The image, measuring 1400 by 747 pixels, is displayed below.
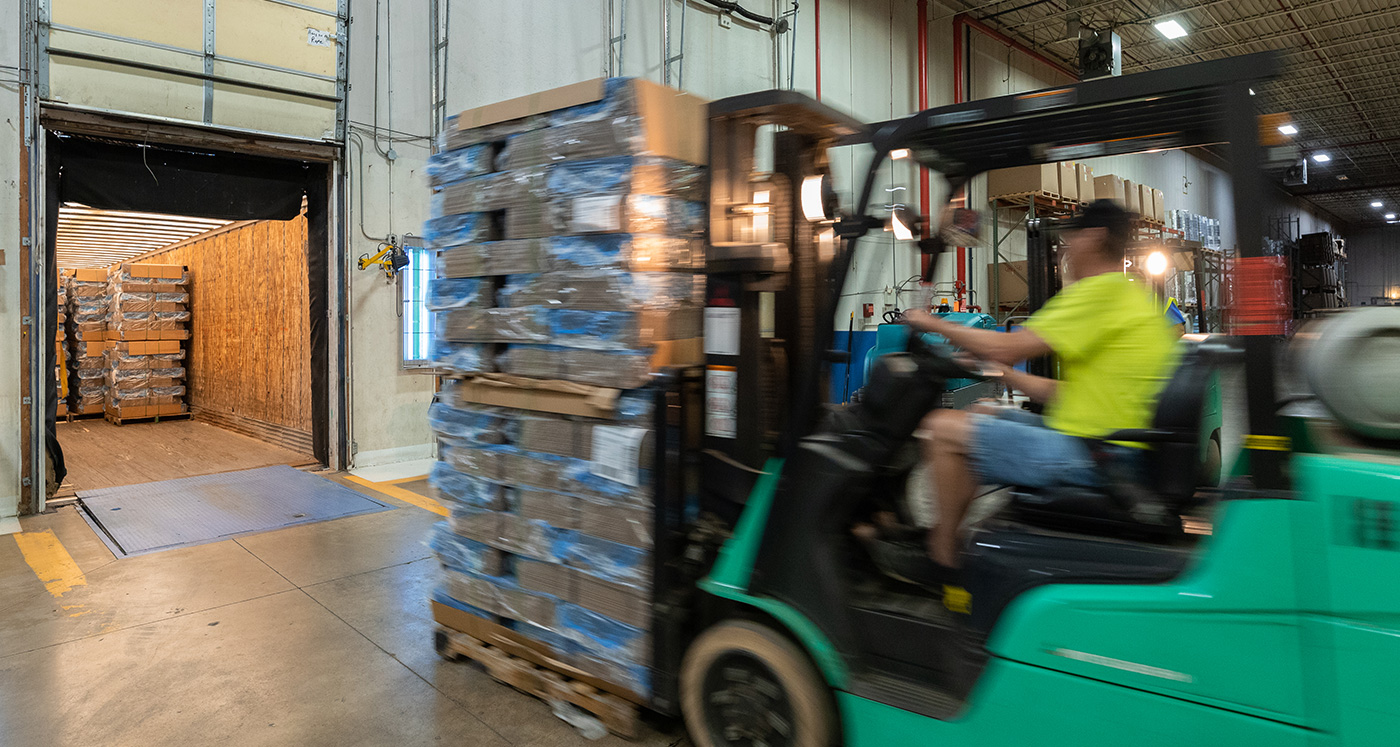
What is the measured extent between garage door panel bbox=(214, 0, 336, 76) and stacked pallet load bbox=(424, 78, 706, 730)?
523cm

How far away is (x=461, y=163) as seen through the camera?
12.1 ft

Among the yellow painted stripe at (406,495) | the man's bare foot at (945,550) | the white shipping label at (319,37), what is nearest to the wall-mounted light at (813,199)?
the man's bare foot at (945,550)

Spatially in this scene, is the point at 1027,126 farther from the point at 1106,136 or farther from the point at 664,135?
the point at 664,135

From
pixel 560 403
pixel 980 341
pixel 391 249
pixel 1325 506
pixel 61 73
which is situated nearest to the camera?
pixel 1325 506

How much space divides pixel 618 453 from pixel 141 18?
22.7 ft

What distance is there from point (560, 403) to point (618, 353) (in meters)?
0.38

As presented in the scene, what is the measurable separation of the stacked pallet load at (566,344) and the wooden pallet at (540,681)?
86mm

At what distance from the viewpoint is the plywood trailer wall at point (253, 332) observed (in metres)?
10.4

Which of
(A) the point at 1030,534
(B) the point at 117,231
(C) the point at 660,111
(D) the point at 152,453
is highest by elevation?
(B) the point at 117,231

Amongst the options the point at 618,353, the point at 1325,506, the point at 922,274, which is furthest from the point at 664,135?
the point at 1325,506

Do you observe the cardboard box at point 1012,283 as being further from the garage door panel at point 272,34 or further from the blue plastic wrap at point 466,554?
the blue plastic wrap at point 466,554

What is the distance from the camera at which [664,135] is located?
9.88 feet

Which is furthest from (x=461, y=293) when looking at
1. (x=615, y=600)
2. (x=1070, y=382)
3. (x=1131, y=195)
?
(x=1131, y=195)

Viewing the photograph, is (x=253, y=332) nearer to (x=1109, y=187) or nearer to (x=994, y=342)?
(x=994, y=342)
